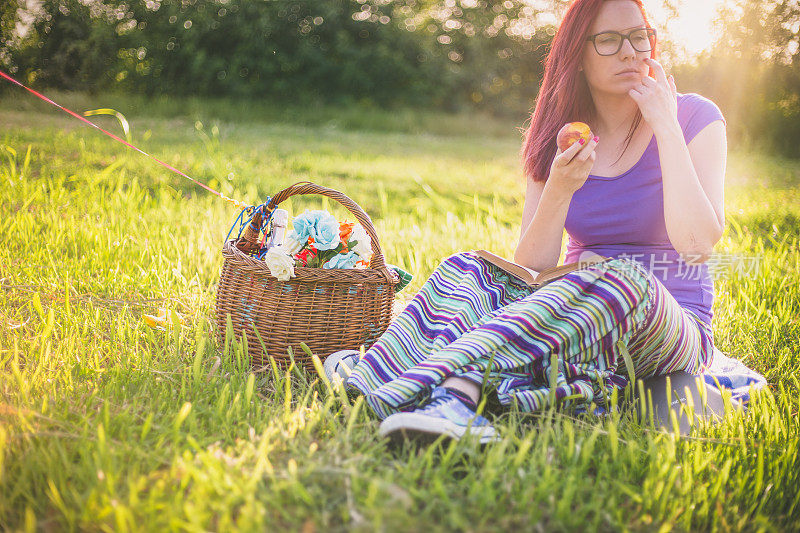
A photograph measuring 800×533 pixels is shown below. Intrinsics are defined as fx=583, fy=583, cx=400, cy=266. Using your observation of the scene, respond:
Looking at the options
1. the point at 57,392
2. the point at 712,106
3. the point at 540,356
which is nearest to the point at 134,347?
the point at 57,392

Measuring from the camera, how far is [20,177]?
3.06m

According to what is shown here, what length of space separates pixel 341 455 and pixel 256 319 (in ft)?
2.20

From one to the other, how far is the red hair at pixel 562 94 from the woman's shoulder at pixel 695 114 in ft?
0.43

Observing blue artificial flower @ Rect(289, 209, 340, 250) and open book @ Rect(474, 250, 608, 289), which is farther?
blue artificial flower @ Rect(289, 209, 340, 250)

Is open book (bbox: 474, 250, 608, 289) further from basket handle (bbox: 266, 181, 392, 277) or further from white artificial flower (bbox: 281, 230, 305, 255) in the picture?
white artificial flower (bbox: 281, 230, 305, 255)

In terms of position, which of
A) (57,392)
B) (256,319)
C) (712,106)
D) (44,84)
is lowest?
(57,392)

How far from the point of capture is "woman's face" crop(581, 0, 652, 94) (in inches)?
68.9

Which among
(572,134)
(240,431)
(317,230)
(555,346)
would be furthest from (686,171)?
(240,431)

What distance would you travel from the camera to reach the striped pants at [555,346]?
1389 mm

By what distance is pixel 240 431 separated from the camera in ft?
4.25

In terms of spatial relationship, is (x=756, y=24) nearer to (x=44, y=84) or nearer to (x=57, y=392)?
(x=57, y=392)

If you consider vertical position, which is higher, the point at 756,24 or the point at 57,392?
the point at 756,24

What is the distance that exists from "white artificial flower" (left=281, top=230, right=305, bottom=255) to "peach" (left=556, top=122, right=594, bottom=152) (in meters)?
0.84

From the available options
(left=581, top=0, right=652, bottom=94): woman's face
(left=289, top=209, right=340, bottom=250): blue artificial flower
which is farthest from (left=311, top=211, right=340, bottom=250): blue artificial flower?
(left=581, top=0, right=652, bottom=94): woman's face
